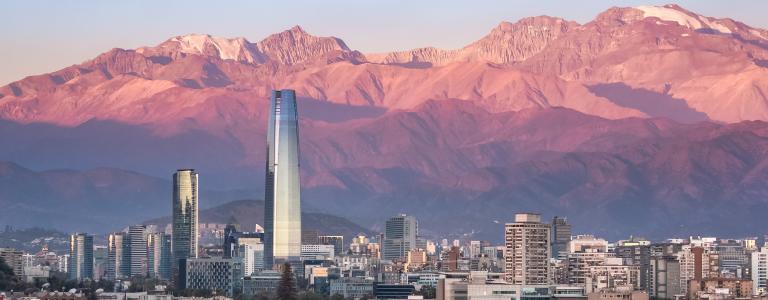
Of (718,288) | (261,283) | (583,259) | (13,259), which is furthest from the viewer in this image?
(13,259)

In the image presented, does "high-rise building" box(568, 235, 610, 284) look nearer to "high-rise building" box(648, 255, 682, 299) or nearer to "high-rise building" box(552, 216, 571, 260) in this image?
"high-rise building" box(552, 216, 571, 260)

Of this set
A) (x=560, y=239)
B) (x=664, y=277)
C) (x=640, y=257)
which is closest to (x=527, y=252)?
(x=664, y=277)

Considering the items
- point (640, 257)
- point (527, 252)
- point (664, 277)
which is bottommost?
point (664, 277)

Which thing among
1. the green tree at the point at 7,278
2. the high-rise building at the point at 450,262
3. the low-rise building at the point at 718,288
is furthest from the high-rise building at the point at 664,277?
the green tree at the point at 7,278

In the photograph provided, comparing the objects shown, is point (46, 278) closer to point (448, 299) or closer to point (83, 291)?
point (83, 291)

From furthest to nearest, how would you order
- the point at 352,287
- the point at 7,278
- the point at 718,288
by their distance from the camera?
the point at 352,287 → the point at 7,278 → the point at 718,288

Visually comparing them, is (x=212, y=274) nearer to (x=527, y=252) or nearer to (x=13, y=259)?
(x=13, y=259)

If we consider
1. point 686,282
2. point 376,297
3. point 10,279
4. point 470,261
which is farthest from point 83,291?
point 470,261

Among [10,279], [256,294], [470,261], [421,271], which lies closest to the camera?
[10,279]
